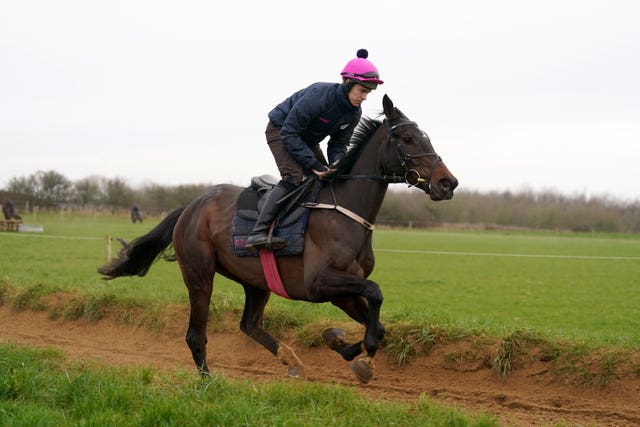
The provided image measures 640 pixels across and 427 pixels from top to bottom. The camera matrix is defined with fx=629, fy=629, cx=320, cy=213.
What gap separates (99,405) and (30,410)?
49cm

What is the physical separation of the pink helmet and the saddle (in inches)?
44.1

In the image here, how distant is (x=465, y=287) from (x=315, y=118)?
510 inches

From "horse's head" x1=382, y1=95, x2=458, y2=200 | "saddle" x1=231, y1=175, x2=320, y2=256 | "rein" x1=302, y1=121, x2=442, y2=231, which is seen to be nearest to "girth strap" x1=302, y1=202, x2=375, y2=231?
"rein" x1=302, y1=121, x2=442, y2=231

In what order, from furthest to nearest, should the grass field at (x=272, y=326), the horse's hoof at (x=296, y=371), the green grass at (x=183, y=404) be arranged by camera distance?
the horse's hoof at (x=296, y=371), the grass field at (x=272, y=326), the green grass at (x=183, y=404)

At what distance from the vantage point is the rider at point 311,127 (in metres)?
6.01

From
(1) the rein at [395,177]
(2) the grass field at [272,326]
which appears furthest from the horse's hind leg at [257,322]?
(1) the rein at [395,177]

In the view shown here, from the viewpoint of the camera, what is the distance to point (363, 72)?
232 inches

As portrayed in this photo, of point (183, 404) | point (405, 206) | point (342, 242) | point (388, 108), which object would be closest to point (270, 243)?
point (342, 242)

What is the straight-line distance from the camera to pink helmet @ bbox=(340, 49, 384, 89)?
5898 mm

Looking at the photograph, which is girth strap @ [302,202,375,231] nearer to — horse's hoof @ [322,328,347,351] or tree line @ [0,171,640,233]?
horse's hoof @ [322,328,347,351]

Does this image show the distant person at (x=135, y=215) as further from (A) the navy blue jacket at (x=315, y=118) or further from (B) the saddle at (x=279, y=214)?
(A) the navy blue jacket at (x=315, y=118)

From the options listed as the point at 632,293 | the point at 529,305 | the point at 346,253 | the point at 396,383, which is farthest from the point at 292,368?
the point at 632,293

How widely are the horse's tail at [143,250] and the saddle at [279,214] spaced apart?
50.1 inches

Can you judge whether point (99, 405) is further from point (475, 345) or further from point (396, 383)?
point (475, 345)
